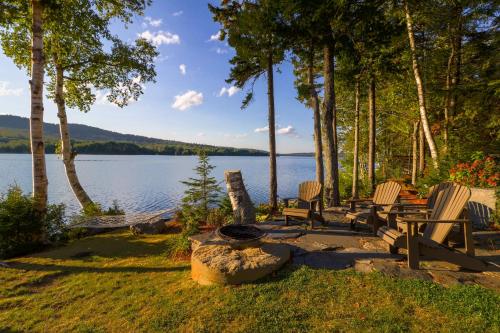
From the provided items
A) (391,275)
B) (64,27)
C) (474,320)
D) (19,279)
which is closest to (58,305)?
(19,279)

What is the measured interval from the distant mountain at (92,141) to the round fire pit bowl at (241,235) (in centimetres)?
7952

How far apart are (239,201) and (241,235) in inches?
94.0

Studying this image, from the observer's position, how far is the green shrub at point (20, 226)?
654cm

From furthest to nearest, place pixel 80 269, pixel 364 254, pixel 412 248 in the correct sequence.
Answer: pixel 80 269, pixel 364 254, pixel 412 248

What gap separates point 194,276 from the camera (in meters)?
4.20

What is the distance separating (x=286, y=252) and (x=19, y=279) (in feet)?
17.7

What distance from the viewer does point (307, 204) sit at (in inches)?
289

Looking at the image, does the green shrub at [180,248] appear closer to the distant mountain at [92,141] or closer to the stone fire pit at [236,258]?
the stone fire pit at [236,258]

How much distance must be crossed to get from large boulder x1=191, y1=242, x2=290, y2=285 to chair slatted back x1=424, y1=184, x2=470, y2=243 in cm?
258

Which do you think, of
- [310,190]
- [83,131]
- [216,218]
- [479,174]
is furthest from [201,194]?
[83,131]

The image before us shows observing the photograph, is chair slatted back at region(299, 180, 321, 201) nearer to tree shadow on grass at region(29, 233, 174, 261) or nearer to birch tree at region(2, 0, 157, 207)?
tree shadow on grass at region(29, 233, 174, 261)

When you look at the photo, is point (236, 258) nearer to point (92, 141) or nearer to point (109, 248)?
point (109, 248)

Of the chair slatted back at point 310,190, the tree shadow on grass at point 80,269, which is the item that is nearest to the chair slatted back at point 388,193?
the chair slatted back at point 310,190

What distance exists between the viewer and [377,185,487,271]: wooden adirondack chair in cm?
370
